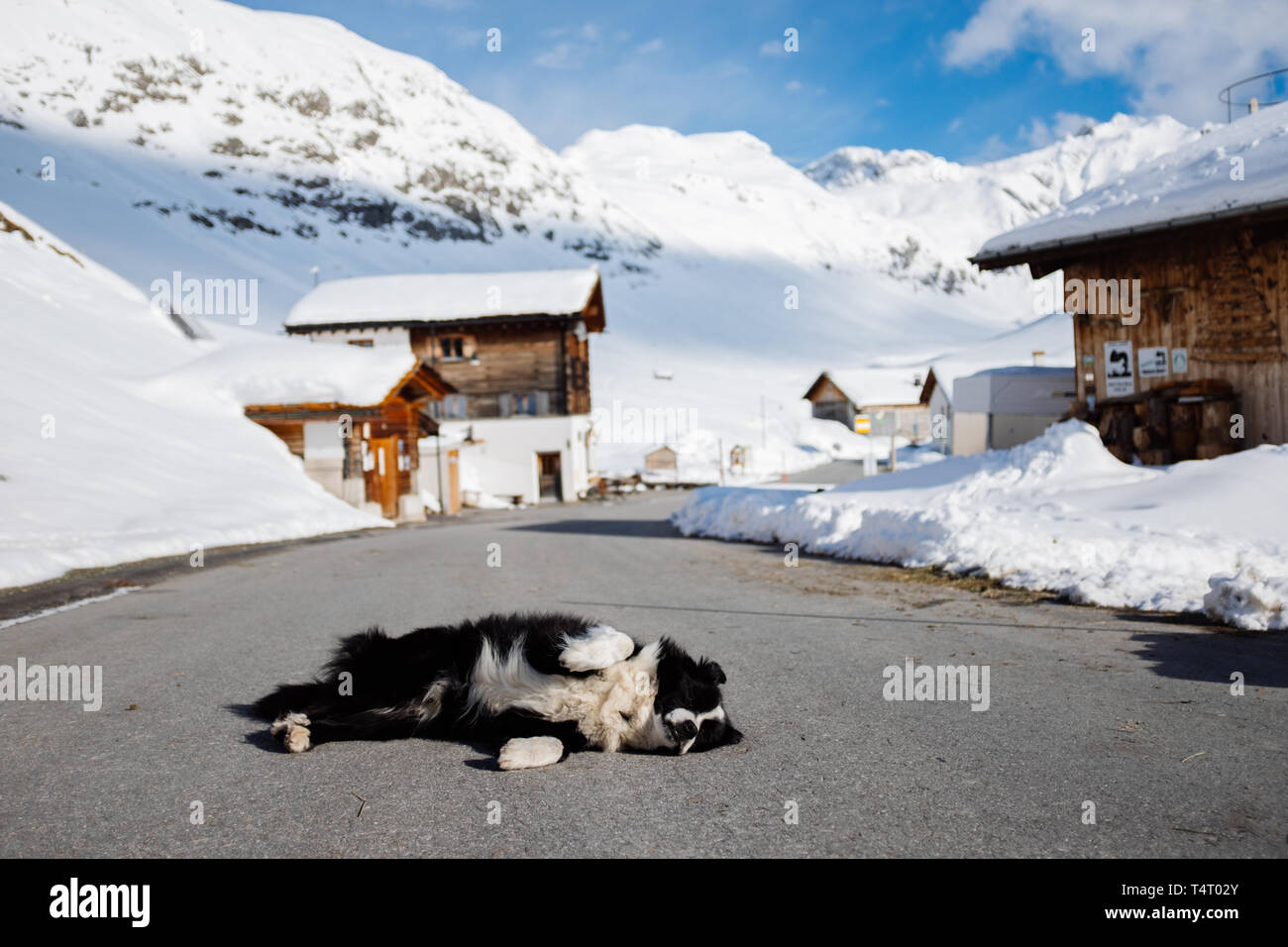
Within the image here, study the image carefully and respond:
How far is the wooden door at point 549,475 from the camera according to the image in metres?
45.0

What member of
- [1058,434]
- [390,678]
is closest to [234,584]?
[390,678]

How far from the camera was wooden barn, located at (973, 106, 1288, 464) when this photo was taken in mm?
13930

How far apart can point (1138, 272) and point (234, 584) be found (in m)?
15.3

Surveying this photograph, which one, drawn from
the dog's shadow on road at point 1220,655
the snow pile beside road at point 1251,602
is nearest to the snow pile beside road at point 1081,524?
the snow pile beside road at point 1251,602

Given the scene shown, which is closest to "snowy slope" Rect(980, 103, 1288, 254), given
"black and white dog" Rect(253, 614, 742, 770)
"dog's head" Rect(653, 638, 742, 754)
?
"dog's head" Rect(653, 638, 742, 754)

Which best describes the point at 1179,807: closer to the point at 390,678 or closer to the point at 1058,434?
the point at 390,678

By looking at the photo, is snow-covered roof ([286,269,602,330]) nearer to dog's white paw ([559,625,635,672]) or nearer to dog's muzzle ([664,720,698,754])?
dog's white paw ([559,625,635,672])

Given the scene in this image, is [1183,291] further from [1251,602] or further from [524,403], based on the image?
[524,403]

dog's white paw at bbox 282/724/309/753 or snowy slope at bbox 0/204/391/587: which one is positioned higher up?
snowy slope at bbox 0/204/391/587

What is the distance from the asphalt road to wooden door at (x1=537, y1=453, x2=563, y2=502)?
3660cm

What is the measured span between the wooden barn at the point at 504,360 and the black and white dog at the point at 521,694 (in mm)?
39019

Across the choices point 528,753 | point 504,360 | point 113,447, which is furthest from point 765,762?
point 504,360

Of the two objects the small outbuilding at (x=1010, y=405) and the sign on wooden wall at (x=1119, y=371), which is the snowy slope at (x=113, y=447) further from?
the sign on wooden wall at (x=1119, y=371)

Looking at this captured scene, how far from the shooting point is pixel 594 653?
159 inches
